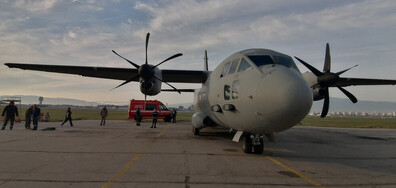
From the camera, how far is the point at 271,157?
861 centimetres

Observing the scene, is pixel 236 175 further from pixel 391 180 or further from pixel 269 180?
pixel 391 180

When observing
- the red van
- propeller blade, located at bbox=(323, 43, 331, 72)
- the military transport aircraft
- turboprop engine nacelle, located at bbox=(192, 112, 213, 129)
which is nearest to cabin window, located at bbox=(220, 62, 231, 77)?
the military transport aircraft

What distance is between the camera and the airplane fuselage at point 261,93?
616cm

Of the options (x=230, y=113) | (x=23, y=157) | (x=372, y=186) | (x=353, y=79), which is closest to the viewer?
(x=372, y=186)

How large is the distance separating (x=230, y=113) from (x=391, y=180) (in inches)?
176

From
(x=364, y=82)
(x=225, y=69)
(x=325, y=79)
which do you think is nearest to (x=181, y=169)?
(x=225, y=69)

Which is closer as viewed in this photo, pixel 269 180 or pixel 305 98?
pixel 269 180

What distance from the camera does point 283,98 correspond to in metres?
6.07

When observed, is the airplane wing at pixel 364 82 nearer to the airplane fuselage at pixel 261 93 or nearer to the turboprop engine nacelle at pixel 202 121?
the turboprop engine nacelle at pixel 202 121

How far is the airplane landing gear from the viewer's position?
8.81 meters

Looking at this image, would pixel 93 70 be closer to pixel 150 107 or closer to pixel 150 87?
pixel 150 87

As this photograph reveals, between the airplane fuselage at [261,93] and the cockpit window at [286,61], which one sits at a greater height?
the cockpit window at [286,61]

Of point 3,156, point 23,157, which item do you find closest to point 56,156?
point 23,157

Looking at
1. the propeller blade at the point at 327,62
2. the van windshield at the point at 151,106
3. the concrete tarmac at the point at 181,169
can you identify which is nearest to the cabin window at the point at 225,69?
the concrete tarmac at the point at 181,169
